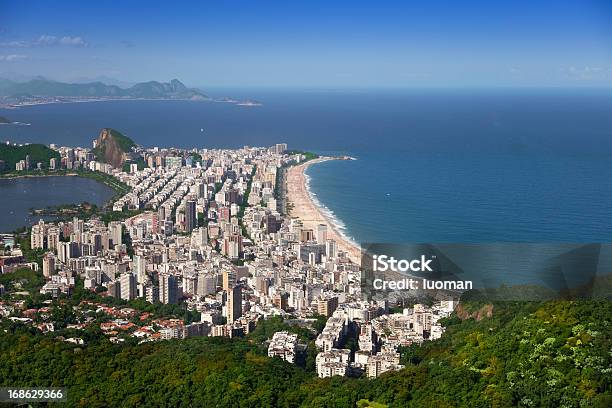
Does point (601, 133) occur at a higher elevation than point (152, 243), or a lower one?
higher

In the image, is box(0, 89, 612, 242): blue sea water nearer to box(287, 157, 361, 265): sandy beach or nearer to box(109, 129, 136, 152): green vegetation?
box(287, 157, 361, 265): sandy beach

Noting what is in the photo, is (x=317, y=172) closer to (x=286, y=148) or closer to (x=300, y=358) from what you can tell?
(x=286, y=148)

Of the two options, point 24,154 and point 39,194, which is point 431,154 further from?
point 24,154

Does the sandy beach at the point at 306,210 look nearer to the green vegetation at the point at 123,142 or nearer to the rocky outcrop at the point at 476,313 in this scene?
the rocky outcrop at the point at 476,313

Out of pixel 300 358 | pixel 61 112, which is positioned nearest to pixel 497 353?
pixel 300 358

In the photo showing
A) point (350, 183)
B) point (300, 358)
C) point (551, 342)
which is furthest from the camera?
point (350, 183)

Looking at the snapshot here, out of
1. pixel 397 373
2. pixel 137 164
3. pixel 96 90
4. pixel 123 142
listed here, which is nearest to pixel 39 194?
pixel 137 164

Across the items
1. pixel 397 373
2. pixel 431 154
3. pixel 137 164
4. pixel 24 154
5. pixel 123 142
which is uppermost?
pixel 123 142
